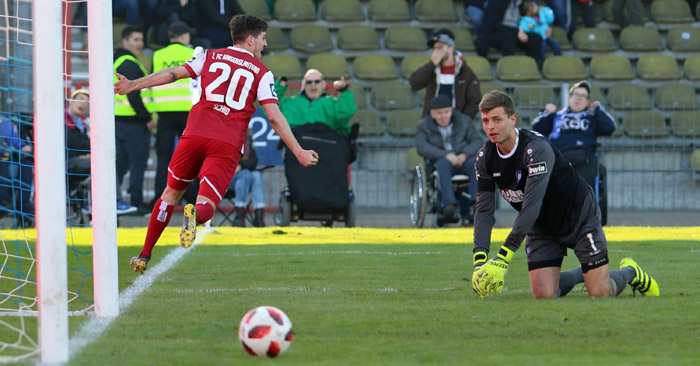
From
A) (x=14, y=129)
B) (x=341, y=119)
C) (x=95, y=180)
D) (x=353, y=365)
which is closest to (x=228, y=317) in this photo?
(x=95, y=180)

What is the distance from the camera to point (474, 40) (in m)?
18.2

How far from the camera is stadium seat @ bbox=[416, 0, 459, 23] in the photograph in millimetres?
18766

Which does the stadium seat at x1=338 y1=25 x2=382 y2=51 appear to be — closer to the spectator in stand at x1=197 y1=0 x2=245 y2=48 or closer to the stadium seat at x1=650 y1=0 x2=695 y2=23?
the spectator in stand at x1=197 y1=0 x2=245 y2=48

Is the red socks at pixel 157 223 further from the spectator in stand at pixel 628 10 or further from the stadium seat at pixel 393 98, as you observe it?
the spectator in stand at pixel 628 10

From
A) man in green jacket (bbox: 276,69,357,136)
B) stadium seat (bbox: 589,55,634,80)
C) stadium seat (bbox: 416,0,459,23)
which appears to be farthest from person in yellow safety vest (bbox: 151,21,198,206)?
stadium seat (bbox: 589,55,634,80)

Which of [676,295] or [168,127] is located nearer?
[676,295]

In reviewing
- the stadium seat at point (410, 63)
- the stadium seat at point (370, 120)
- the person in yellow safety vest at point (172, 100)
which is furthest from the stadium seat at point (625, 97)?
the person in yellow safety vest at point (172, 100)

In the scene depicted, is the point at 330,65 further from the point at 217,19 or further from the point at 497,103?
the point at 497,103

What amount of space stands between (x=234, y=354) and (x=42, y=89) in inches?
53.5

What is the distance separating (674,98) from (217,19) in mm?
7388

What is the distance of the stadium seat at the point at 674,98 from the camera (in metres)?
16.9

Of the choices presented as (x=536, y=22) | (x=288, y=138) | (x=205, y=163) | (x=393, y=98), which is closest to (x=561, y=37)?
(x=536, y=22)

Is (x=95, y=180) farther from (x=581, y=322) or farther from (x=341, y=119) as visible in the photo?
(x=341, y=119)

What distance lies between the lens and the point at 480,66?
17.4m
